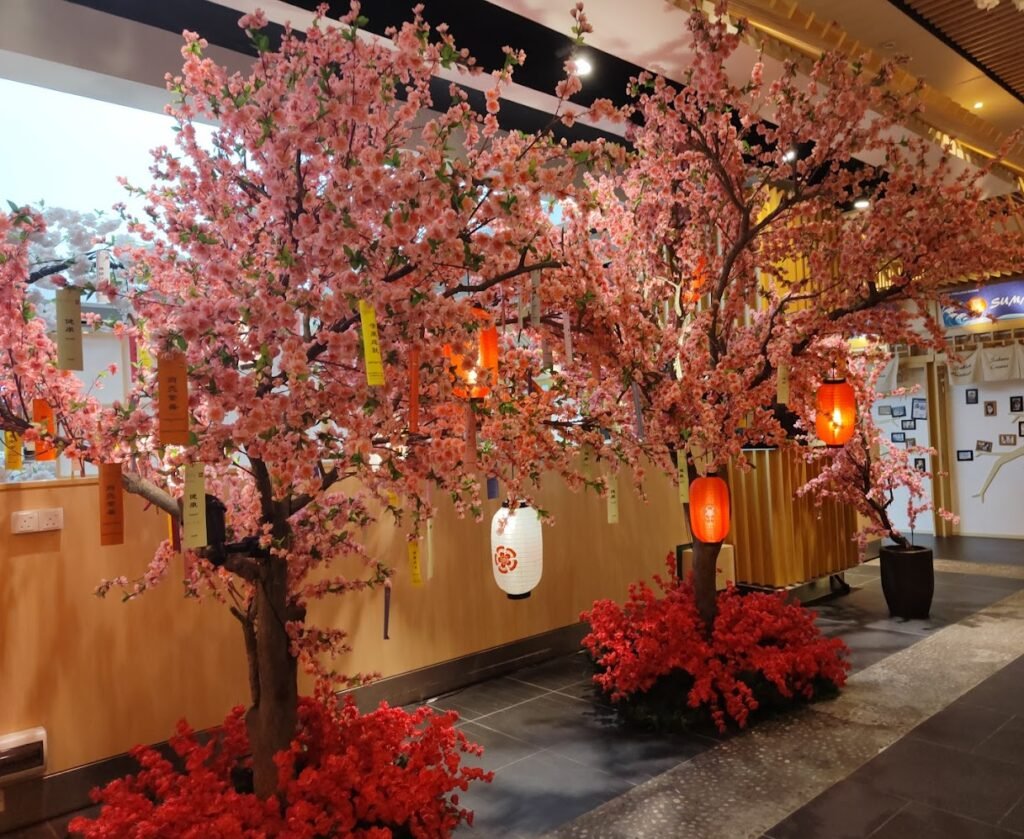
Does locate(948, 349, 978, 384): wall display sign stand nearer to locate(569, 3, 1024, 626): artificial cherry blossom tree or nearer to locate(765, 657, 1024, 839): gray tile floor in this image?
locate(569, 3, 1024, 626): artificial cherry blossom tree

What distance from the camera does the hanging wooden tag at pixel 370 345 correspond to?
1942mm

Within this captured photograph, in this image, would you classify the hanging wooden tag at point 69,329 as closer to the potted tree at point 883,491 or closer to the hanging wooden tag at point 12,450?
the hanging wooden tag at point 12,450

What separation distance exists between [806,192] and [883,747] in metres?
2.68

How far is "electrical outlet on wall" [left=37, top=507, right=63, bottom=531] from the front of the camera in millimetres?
3178

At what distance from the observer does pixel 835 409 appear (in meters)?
4.82

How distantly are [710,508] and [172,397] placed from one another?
2.97m

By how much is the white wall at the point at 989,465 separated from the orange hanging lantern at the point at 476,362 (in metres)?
9.42

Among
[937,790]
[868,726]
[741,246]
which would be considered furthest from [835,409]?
[937,790]

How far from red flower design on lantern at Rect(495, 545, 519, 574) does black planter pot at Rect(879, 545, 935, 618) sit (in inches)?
131

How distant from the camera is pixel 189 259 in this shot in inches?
97.1

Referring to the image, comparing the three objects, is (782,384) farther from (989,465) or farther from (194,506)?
(989,465)

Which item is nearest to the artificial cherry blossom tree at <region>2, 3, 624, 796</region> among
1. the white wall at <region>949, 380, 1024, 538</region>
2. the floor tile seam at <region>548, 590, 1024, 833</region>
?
the floor tile seam at <region>548, 590, 1024, 833</region>

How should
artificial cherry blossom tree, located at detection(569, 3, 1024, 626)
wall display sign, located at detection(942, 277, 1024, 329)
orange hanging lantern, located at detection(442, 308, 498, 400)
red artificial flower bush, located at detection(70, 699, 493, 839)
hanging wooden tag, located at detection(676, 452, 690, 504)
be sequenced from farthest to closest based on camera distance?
wall display sign, located at detection(942, 277, 1024, 329)
hanging wooden tag, located at detection(676, 452, 690, 504)
artificial cherry blossom tree, located at detection(569, 3, 1024, 626)
orange hanging lantern, located at detection(442, 308, 498, 400)
red artificial flower bush, located at detection(70, 699, 493, 839)

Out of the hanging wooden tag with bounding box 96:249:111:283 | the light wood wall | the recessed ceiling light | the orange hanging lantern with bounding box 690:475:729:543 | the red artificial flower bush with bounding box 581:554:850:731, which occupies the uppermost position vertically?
the recessed ceiling light
